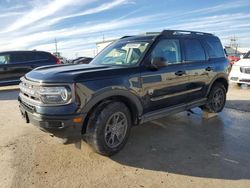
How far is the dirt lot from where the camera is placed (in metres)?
3.42

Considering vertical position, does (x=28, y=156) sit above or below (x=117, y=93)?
below

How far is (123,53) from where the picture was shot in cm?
497

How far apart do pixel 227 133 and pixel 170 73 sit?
170cm

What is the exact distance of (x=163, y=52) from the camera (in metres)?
4.84

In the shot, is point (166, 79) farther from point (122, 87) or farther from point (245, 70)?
point (245, 70)

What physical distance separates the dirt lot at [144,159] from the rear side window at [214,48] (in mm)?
1638

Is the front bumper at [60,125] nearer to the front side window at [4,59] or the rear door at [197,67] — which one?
the rear door at [197,67]

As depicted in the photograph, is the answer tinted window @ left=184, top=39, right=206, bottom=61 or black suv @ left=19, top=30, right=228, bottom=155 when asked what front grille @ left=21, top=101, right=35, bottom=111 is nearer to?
black suv @ left=19, top=30, right=228, bottom=155

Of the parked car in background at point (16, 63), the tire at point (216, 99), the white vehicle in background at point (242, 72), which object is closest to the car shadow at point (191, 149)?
the tire at point (216, 99)

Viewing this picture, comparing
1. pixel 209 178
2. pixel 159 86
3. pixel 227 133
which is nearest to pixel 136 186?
pixel 209 178

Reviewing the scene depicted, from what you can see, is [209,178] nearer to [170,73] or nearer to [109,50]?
[170,73]

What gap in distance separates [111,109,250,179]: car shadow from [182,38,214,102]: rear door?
75 centimetres

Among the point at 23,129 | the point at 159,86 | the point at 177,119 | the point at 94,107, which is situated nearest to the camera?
the point at 94,107

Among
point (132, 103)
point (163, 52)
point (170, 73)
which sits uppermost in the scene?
point (163, 52)
